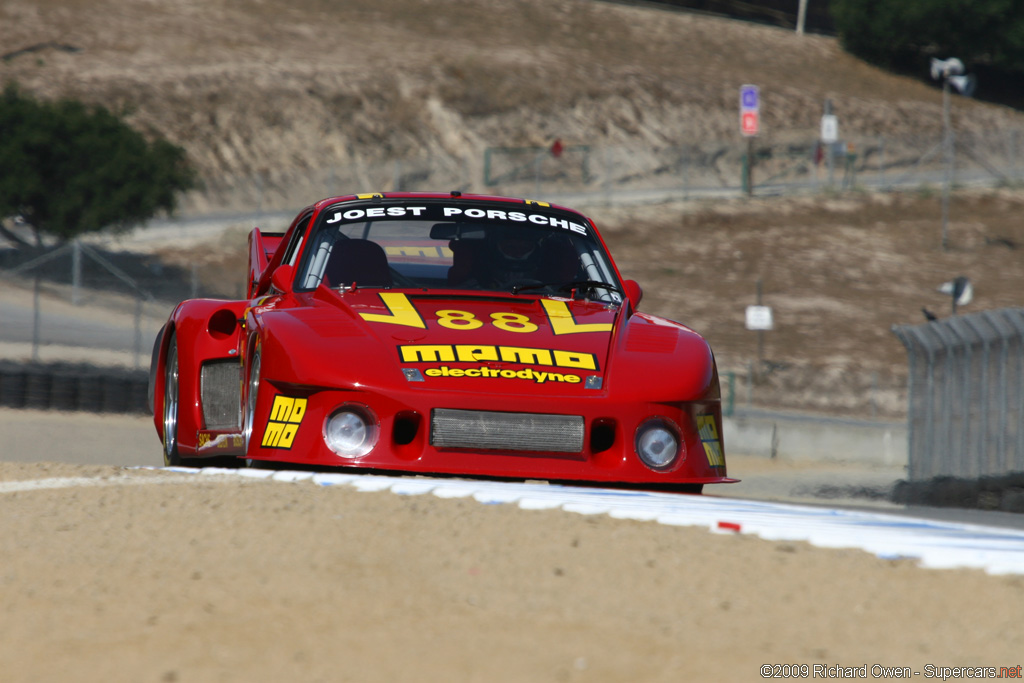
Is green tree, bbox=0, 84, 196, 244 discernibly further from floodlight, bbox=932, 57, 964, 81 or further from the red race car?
the red race car

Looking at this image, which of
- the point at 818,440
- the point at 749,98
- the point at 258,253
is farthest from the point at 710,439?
the point at 749,98

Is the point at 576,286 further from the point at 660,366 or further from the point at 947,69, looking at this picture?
the point at 947,69

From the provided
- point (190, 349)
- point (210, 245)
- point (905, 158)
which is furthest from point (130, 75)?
point (190, 349)

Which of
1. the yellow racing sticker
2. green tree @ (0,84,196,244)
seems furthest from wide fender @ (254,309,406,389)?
green tree @ (0,84,196,244)

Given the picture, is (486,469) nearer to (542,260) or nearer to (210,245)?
(542,260)

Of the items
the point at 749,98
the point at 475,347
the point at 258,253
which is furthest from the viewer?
the point at 749,98

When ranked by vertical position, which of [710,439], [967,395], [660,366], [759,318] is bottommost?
[759,318]

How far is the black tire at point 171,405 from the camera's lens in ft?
23.5

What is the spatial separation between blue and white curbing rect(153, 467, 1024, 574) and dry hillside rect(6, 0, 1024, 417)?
1870 centimetres

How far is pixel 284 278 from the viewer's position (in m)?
6.64

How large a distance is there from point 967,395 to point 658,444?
652 cm

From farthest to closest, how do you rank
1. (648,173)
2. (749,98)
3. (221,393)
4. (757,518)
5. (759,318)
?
1. (648,173)
2. (749,98)
3. (759,318)
4. (221,393)
5. (757,518)

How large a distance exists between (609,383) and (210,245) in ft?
113

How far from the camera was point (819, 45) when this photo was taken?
233 ft
